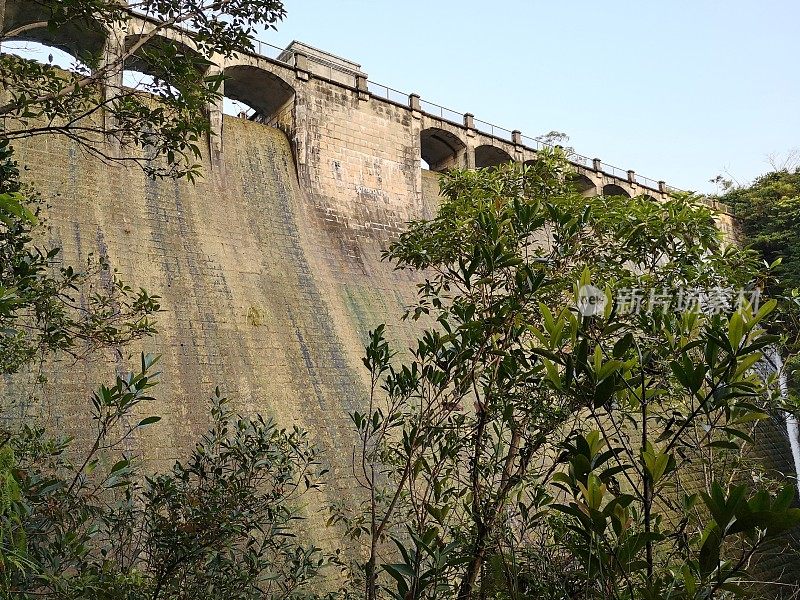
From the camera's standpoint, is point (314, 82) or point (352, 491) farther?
point (314, 82)

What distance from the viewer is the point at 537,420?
10.8 feet

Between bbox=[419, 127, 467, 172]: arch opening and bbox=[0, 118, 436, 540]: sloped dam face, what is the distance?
513 centimetres

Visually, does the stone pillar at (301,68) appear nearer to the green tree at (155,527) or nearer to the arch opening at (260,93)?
the arch opening at (260,93)

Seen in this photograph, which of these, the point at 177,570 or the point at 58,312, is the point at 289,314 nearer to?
the point at 58,312

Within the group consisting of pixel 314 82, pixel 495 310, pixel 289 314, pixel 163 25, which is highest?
pixel 314 82

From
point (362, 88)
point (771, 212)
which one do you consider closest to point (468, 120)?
point (362, 88)

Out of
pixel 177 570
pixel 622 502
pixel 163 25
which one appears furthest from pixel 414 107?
pixel 622 502

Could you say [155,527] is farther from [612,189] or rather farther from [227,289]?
[612,189]

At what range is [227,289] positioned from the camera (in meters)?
10.1

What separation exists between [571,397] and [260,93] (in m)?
12.9

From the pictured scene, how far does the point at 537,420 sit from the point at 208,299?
A: 7694 millimetres

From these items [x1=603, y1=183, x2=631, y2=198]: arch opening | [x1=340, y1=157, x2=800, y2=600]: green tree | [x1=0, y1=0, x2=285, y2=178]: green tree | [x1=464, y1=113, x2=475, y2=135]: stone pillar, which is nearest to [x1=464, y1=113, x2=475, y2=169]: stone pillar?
[x1=464, y1=113, x2=475, y2=135]: stone pillar

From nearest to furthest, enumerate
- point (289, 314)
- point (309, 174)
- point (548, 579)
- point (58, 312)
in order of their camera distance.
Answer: point (548, 579), point (58, 312), point (289, 314), point (309, 174)

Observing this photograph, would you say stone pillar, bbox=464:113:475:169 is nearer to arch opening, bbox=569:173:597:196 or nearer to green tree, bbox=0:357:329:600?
arch opening, bbox=569:173:597:196
